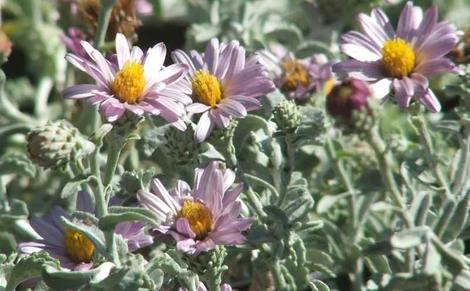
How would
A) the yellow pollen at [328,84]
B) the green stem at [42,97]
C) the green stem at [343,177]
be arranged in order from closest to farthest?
the green stem at [343,177] < the yellow pollen at [328,84] < the green stem at [42,97]

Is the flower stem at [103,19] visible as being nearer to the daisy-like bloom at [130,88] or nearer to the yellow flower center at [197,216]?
the daisy-like bloom at [130,88]

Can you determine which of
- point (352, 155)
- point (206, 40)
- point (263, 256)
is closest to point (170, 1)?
point (206, 40)

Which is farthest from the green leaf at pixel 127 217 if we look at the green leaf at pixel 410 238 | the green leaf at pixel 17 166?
the green leaf at pixel 17 166

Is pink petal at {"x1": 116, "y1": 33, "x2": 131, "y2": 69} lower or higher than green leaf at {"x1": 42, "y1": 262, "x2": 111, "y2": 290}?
higher

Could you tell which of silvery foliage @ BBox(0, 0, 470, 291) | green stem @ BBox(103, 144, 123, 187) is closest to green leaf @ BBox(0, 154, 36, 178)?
silvery foliage @ BBox(0, 0, 470, 291)

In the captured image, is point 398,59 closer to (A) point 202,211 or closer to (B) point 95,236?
(A) point 202,211

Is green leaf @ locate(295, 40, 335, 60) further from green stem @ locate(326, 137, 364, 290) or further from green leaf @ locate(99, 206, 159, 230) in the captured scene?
green leaf @ locate(99, 206, 159, 230)
